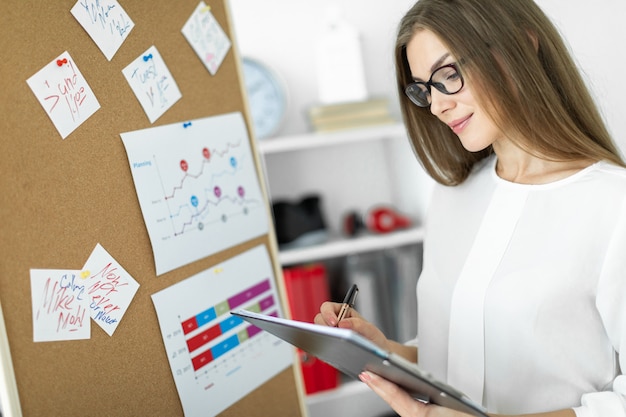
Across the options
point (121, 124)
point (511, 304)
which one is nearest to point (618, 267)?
point (511, 304)

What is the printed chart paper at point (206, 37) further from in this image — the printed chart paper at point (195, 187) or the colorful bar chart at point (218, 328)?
the colorful bar chart at point (218, 328)

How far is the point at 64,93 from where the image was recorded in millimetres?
1106

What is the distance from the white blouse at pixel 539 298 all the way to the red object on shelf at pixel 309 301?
3.89 ft

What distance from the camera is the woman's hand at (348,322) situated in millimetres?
1313

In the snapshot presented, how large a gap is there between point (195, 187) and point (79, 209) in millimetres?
285

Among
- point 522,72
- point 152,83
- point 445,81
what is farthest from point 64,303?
point 522,72

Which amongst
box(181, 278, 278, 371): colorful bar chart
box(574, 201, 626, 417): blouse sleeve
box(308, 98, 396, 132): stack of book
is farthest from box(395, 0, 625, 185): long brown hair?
box(308, 98, 396, 132): stack of book

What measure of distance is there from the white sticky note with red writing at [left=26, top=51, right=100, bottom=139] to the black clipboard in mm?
417

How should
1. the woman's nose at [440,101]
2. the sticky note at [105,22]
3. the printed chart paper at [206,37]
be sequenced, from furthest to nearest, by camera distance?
the printed chart paper at [206,37] < the woman's nose at [440,101] < the sticky note at [105,22]

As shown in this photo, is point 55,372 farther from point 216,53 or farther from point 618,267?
point 618,267

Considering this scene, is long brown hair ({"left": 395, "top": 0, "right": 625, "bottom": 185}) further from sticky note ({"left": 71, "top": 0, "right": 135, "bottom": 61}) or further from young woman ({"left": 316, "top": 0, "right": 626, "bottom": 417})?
sticky note ({"left": 71, "top": 0, "right": 135, "bottom": 61})

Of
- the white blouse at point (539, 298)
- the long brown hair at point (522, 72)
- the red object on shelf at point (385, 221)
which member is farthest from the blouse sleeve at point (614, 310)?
the red object on shelf at point (385, 221)

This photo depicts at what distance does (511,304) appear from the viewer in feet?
4.21

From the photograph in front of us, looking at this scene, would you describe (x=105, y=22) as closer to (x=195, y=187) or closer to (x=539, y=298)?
(x=195, y=187)
